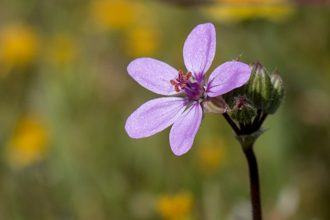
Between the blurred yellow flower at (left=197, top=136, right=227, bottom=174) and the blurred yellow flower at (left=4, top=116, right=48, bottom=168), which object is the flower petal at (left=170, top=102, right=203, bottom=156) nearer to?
the blurred yellow flower at (left=197, top=136, right=227, bottom=174)

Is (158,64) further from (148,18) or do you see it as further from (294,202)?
(148,18)

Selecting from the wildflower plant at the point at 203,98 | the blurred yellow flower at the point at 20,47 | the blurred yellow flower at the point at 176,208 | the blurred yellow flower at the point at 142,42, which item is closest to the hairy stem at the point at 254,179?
the wildflower plant at the point at 203,98

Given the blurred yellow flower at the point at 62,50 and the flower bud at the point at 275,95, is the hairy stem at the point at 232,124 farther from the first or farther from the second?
the blurred yellow flower at the point at 62,50

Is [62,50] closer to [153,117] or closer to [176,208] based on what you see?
[176,208]

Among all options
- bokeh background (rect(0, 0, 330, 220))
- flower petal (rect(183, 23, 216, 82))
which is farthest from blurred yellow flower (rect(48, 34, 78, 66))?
flower petal (rect(183, 23, 216, 82))

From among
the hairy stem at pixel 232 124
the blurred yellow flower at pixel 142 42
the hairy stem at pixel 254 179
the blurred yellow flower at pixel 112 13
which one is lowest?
the hairy stem at pixel 254 179

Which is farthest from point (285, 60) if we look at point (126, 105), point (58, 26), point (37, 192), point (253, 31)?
point (58, 26)
